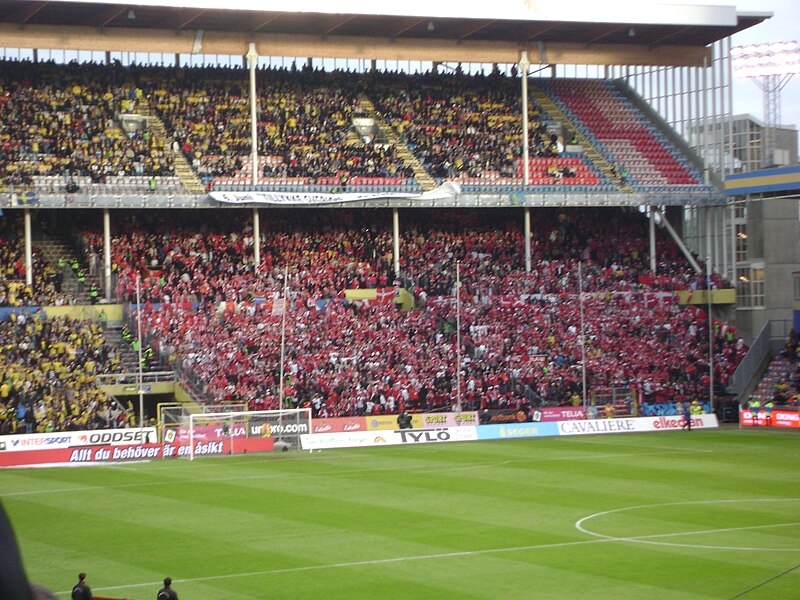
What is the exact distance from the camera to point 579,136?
62.7m

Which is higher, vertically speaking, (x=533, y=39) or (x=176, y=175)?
(x=533, y=39)

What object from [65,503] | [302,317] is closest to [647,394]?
[302,317]

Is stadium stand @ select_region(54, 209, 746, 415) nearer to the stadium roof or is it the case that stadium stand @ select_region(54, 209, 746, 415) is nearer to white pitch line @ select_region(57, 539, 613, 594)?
the stadium roof

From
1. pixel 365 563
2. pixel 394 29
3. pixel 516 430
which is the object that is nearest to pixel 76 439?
pixel 516 430

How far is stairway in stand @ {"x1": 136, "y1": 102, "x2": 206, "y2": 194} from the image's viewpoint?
5303 centimetres

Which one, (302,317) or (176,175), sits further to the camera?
(176,175)

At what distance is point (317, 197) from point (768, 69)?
2508 cm

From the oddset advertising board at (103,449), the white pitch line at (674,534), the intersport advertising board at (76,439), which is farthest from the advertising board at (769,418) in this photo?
the intersport advertising board at (76,439)

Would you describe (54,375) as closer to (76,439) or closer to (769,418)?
(76,439)

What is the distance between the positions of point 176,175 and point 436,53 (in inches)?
626

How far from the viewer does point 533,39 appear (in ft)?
203

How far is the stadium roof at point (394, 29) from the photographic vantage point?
5303 centimetres

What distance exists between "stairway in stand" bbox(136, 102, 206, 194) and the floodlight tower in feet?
95.0

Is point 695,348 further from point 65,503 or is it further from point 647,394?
point 65,503
